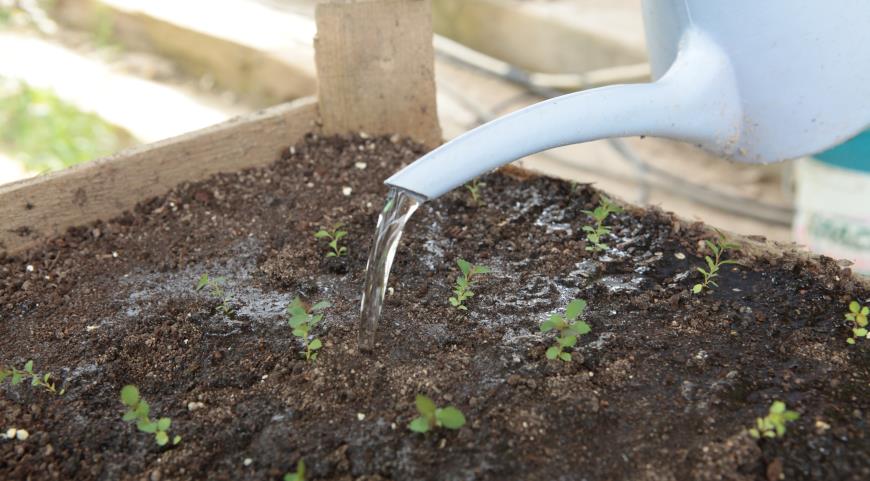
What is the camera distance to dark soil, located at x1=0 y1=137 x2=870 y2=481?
102cm

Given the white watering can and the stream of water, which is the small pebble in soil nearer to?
the stream of water

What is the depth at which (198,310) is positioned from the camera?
4.37 feet

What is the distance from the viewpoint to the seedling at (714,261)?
1285 millimetres

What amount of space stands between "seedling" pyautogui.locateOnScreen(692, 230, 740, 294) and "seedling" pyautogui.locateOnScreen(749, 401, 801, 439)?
31 centimetres

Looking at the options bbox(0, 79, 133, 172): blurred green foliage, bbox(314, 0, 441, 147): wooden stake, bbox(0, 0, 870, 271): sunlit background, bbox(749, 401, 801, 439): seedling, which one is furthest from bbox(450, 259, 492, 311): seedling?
bbox(0, 79, 133, 172): blurred green foliage

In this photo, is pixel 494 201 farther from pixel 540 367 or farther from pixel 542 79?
pixel 542 79

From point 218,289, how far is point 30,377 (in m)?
0.32

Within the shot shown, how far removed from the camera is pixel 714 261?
1354 millimetres

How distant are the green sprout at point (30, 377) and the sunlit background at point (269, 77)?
1884mm

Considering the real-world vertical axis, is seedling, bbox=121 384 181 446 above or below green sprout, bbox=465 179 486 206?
below

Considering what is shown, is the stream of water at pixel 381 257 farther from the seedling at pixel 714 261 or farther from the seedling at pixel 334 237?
the seedling at pixel 714 261

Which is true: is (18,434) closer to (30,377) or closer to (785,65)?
(30,377)

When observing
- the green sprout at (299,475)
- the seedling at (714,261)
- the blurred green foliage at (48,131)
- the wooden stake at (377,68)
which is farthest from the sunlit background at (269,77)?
the green sprout at (299,475)

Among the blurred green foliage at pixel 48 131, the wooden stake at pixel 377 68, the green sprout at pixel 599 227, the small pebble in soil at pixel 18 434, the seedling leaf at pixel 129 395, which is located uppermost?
the wooden stake at pixel 377 68
